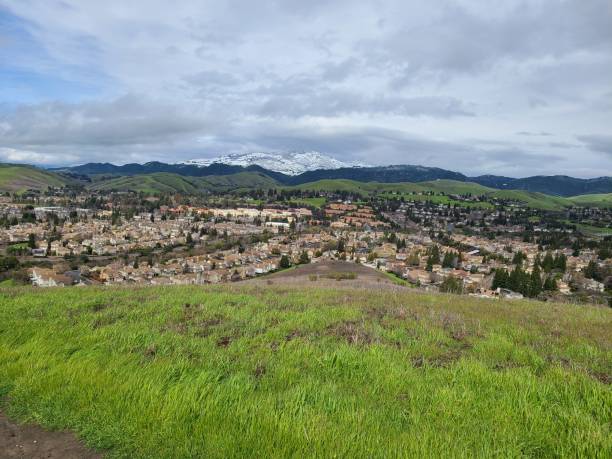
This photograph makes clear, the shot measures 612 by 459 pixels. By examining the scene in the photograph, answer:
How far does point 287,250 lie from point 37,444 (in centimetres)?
9723

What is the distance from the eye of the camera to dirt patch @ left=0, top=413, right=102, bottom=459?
3.45m

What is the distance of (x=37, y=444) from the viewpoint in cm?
361

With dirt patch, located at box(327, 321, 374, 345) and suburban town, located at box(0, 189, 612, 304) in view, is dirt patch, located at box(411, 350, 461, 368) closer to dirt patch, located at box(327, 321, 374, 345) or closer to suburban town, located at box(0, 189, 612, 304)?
dirt patch, located at box(327, 321, 374, 345)

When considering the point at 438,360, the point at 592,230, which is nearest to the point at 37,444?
the point at 438,360

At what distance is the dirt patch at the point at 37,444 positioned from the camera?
3.45 m

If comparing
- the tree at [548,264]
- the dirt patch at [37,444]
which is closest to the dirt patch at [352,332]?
the dirt patch at [37,444]

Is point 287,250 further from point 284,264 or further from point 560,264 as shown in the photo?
point 560,264

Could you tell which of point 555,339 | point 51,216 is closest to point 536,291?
point 555,339

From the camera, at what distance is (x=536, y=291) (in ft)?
170

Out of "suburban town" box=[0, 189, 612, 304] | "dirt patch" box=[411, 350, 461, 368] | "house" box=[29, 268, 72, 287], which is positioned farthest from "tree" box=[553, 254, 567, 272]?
"house" box=[29, 268, 72, 287]

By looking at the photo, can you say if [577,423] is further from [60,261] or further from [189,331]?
[60,261]

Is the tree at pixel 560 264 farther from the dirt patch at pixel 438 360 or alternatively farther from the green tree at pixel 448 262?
the dirt patch at pixel 438 360

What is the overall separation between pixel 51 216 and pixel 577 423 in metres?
183

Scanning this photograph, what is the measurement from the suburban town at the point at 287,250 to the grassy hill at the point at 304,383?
25634mm
